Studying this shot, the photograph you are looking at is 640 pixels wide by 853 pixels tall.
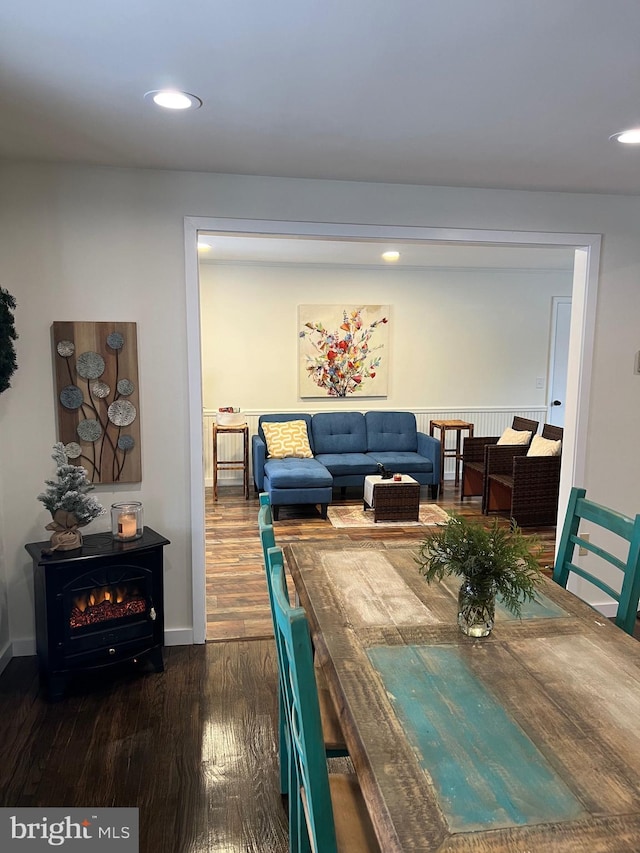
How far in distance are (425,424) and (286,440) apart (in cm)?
187

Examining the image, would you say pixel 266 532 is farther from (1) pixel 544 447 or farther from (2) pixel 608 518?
(1) pixel 544 447

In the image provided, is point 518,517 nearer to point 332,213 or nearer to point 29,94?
point 332,213

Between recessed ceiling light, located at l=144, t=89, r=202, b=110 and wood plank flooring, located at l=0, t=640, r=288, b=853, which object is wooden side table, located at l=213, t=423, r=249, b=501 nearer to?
wood plank flooring, located at l=0, t=640, r=288, b=853

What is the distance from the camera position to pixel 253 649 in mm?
3180

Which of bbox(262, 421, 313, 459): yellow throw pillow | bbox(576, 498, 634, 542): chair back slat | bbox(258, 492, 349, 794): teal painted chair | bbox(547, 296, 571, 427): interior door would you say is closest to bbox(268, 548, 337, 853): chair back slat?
bbox(258, 492, 349, 794): teal painted chair

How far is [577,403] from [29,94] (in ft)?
9.84

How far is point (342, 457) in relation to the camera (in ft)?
20.8

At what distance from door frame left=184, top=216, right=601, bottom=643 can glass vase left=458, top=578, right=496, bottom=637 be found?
181 cm

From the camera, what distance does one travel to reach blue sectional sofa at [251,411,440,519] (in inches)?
220

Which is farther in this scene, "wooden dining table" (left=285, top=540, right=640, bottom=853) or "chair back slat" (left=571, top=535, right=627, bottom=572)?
"chair back slat" (left=571, top=535, right=627, bottom=572)

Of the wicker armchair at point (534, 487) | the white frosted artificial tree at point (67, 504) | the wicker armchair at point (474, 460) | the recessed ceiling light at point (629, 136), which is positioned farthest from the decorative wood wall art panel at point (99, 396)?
the wicker armchair at point (474, 460)

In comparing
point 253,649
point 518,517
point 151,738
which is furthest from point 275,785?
point 518,517

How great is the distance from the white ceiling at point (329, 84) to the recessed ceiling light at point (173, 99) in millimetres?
36

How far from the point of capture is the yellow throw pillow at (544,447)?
5402mm
